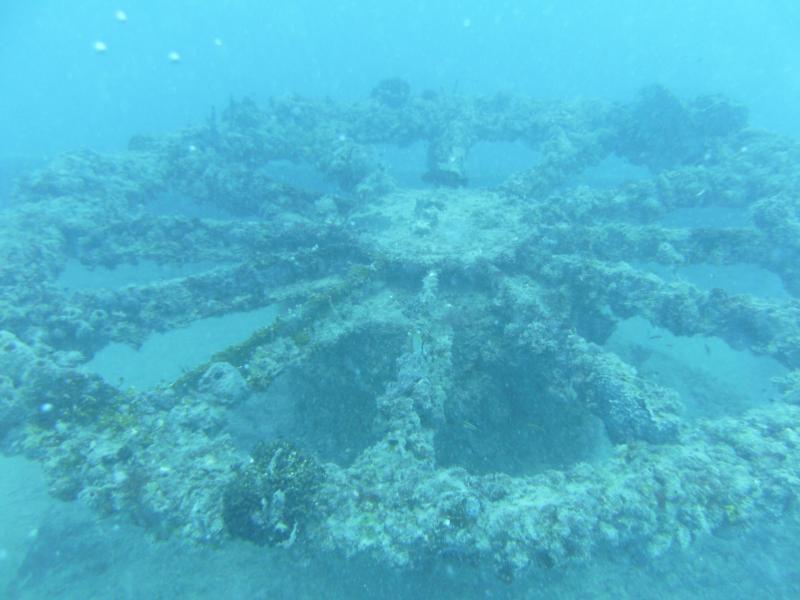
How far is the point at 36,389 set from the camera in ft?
20.9

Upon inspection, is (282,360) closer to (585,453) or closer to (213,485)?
(213,485)

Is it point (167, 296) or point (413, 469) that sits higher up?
point (167, 296)

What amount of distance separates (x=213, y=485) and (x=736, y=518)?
21.3 ft

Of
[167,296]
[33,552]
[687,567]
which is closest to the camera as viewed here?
[687,567]

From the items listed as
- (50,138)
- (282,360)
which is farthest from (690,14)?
(282,360)

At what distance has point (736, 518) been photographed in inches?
209

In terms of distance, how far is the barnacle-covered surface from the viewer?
200 inches

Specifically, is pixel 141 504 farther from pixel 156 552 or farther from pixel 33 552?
pixel 33 552

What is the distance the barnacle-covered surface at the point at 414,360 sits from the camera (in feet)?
16.6

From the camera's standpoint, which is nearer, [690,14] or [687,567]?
[687,567]

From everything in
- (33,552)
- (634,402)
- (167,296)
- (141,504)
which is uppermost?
(167,296)

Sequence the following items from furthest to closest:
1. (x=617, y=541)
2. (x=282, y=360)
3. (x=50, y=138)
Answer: (x=50, y=138)
(x=282, y=360)
(x=617, y=541)

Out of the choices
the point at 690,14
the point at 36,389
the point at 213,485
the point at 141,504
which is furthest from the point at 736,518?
the point at 690,14

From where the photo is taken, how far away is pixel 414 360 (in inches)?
272
